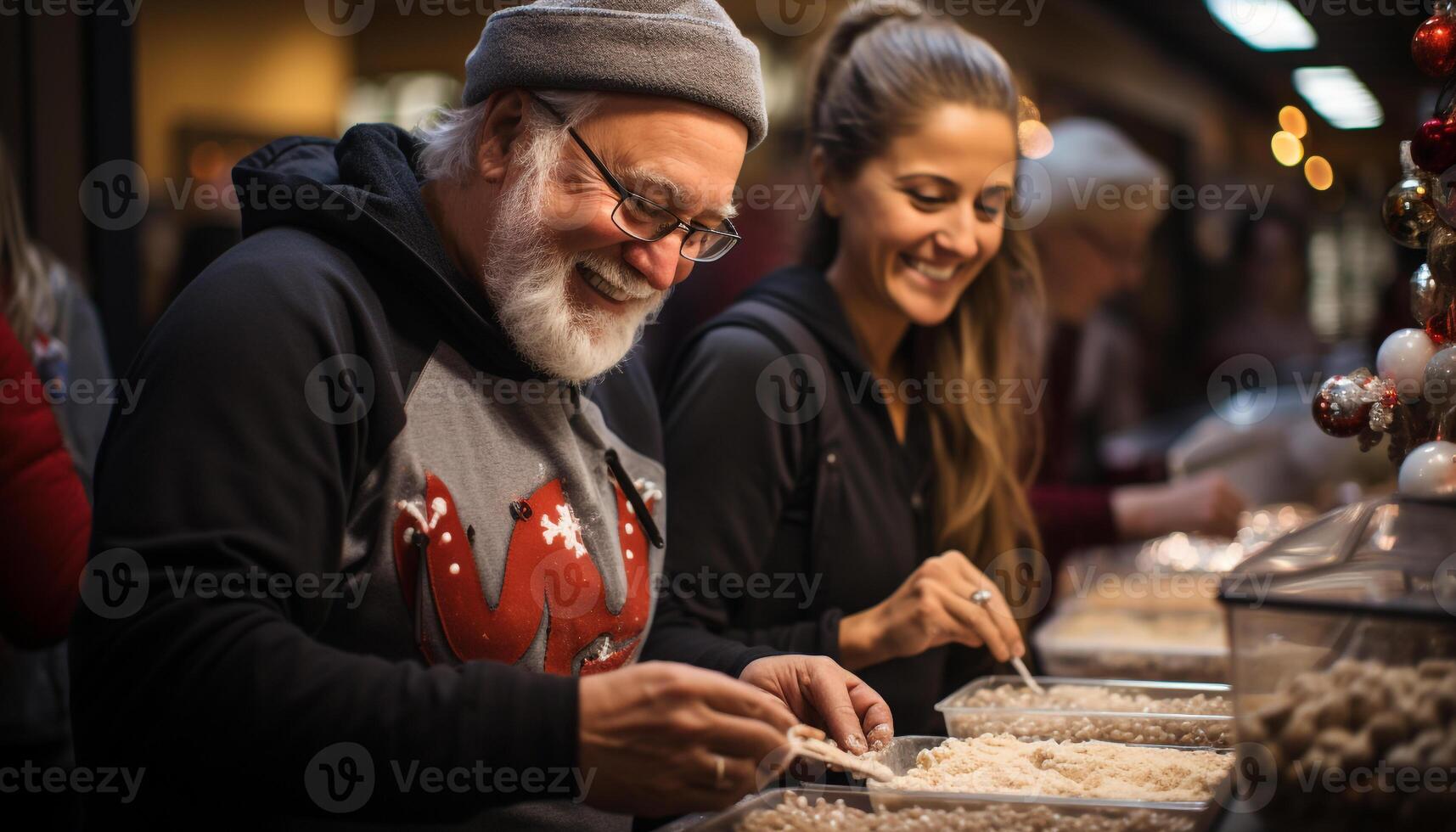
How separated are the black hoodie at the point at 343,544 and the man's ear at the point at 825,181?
0.78 m

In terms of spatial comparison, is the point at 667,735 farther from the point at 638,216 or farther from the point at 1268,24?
the point at 1268,24

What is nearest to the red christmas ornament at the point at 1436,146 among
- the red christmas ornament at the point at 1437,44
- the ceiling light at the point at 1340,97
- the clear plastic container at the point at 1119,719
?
the red christmas ornament at the point at 1437,44

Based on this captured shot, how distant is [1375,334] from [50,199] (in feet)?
12.9

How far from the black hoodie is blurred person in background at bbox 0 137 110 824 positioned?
528mm

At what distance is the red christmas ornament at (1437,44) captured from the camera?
146cm

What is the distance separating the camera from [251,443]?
1.16 meters

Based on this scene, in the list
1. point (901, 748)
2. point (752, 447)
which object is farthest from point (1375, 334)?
point (901, 748)

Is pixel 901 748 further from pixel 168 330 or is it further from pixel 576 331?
pixel 168 330

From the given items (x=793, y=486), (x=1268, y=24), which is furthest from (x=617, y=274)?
(x=1268, y=24)

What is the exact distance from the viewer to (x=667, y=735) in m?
1.11

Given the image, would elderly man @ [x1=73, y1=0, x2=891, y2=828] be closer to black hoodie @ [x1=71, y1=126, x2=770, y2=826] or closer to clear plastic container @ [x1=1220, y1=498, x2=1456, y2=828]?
black hoodie @ [x1=71, y1=126, x2=770, y2=826]

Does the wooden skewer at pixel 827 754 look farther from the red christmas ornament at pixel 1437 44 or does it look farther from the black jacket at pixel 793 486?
the red christmas ornament at pixel 1437 44

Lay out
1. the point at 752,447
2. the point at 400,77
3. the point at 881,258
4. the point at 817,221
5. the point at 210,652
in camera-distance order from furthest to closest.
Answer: the point at 400,77
the point at 817,221
the point at 881,258
the point at 752,447
the point at 210,652

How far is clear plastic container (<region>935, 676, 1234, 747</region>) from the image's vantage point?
158 centimetres
